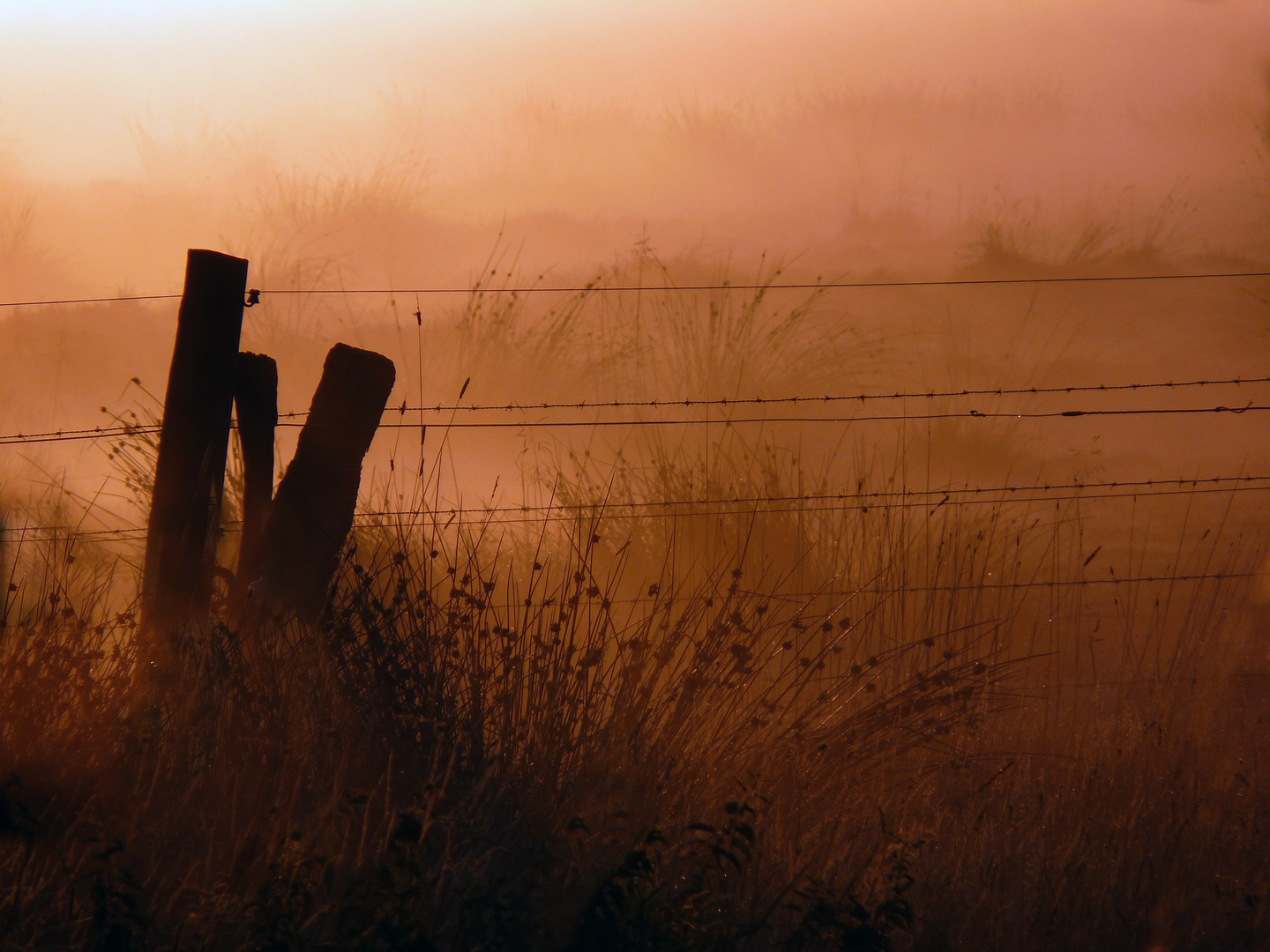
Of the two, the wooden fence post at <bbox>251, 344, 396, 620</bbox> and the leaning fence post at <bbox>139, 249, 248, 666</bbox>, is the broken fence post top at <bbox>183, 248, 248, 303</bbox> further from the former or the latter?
the wooden fence post at <bbox>251, 344, 396, 620</bbox>

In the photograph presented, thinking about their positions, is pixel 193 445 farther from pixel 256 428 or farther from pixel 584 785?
pixel 584 785

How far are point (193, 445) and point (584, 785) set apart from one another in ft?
6.28

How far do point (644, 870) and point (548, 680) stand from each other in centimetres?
94

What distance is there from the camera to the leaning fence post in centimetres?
425

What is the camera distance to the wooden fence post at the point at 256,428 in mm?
4391

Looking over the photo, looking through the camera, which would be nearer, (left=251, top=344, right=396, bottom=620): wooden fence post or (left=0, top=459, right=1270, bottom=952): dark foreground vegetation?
(left=0, top=459, right=1270, bottom=952): dark foreground vegetation

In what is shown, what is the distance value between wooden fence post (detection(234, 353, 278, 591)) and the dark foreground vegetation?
52 cm

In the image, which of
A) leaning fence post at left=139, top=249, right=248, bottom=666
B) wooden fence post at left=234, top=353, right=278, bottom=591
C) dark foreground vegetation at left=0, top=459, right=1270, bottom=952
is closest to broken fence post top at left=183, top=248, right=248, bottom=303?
leaning fence post at left=139, top=249, right=248, bottom=666

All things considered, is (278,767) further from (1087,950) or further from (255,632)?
(1087,950)

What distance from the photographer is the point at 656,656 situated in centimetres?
384

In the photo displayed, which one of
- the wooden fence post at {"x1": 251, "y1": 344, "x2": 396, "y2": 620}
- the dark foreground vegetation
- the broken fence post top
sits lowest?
the dark foreground vegetation

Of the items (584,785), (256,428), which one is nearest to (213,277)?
(256,428)

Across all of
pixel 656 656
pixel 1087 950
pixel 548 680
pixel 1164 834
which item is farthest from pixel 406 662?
pixel 1164 834

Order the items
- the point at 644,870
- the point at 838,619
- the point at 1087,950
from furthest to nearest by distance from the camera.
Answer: the point at 838,619 → the point at 1087,950 → the point at 644,870
